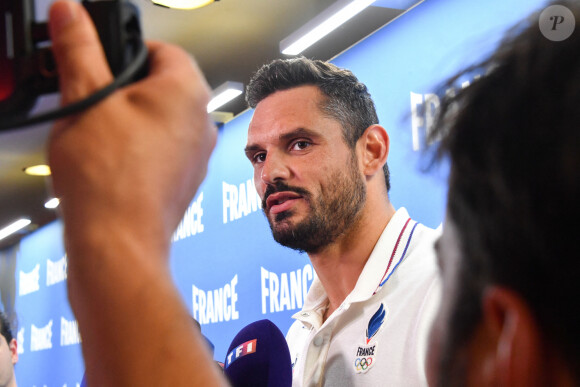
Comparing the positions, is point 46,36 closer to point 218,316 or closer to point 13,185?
point 218,316

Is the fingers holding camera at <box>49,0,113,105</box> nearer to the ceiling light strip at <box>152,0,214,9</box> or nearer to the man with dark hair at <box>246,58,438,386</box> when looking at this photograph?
the man with dark hair at <box>246,58,438,386</box>

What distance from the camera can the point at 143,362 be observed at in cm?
29

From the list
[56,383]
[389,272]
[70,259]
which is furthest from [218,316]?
[70,259]

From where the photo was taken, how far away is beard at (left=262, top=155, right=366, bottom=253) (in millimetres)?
1324

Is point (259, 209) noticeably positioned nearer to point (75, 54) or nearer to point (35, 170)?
point (35, 170)

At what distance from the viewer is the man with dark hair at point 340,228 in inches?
42.3

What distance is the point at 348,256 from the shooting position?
132 cm

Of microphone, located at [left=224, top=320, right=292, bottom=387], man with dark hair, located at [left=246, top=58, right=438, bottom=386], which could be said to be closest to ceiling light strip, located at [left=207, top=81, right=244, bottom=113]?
man with dark hair, located at [left=246, top=58, right=438, bottom=386]

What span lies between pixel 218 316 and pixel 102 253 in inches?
114

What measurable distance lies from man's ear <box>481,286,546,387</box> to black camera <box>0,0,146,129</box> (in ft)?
0.70

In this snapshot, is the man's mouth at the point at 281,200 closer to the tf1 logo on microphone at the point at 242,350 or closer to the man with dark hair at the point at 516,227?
the tf1 logo on microphone at the point at 242,350

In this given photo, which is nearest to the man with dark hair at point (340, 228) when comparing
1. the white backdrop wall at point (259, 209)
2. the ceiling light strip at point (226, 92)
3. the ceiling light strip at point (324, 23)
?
the white backdrop wall at point (259, 209)

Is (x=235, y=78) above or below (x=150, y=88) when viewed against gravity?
above

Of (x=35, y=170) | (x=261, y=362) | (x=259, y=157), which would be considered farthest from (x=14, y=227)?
(x=261, y=362)
